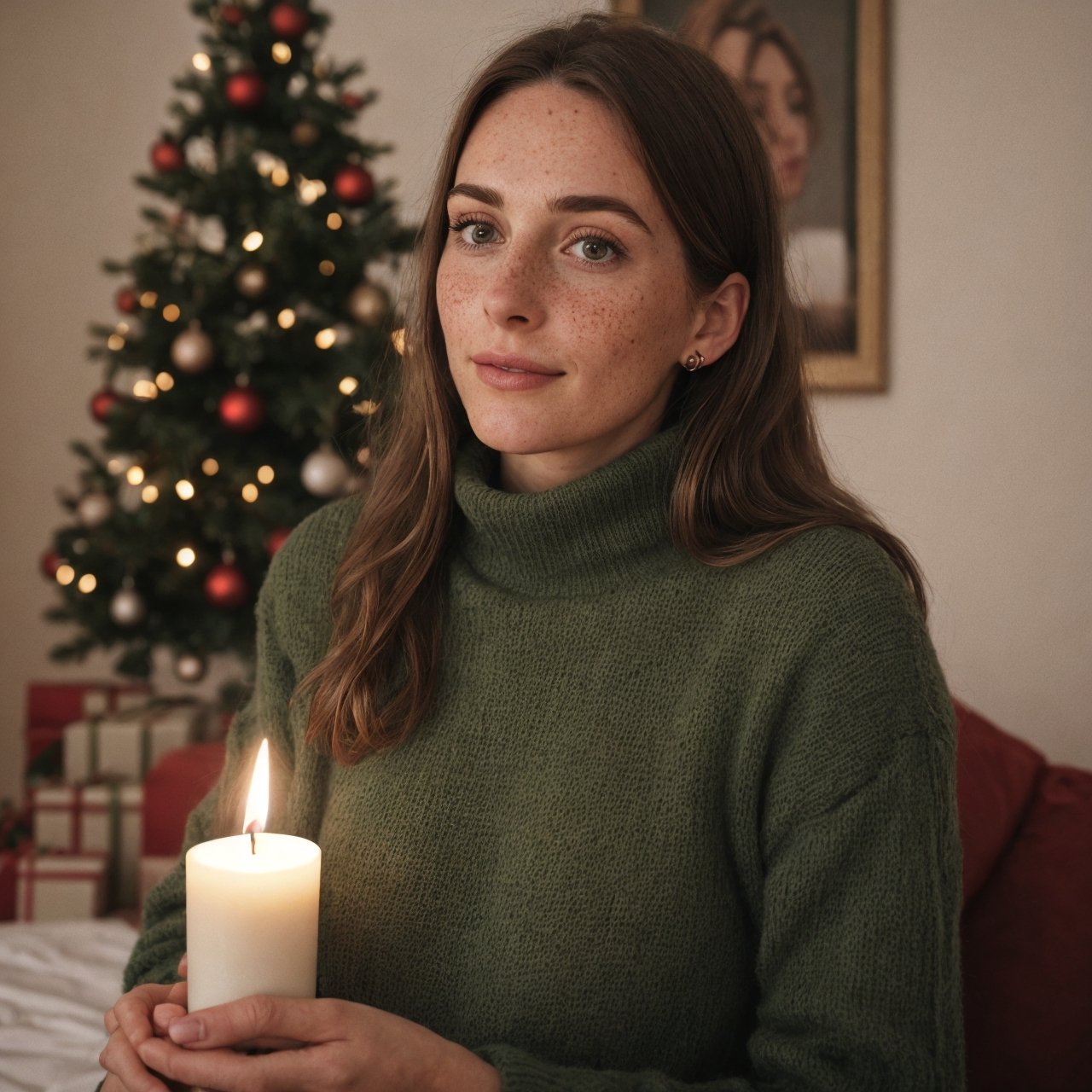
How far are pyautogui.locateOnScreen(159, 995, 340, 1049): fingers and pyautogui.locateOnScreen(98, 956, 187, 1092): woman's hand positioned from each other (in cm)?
8

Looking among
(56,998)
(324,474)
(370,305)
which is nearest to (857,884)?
(56,998)

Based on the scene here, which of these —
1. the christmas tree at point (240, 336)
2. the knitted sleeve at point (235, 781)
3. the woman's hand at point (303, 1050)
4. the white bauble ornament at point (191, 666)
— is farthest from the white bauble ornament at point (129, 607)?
the woman's hand at point (303, 1050)

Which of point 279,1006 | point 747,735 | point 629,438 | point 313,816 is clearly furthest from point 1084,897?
point 279,1006

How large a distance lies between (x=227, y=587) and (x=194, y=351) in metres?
0.50

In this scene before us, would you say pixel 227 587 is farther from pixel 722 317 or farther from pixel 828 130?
pixel 828 130

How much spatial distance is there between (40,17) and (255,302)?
1.29 meters

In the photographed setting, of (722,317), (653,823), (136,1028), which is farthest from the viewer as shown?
(722,317)

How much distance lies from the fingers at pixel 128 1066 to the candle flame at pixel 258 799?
196mm

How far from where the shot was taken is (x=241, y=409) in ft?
8.03

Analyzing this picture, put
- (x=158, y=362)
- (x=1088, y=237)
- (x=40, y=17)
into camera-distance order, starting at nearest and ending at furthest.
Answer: (x=158, y=362) < (x=1088, y=237) < (x=40, y=17)

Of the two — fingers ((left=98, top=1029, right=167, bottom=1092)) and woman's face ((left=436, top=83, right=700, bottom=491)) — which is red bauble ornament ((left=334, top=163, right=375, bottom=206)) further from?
fingers ((left=98, top=1029, right=167, bottom=1092))

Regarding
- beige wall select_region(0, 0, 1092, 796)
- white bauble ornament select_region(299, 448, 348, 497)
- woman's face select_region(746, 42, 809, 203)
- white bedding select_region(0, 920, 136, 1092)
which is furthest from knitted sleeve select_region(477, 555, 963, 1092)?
woman's face select_region(746, 42, 809, 203)

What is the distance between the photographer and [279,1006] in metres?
0.73

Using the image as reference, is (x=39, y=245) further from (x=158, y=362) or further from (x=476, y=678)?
(x=476, y=678)
